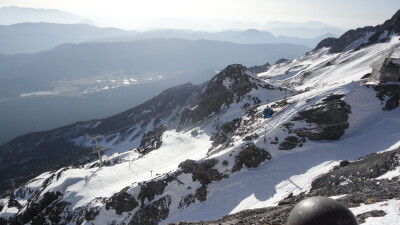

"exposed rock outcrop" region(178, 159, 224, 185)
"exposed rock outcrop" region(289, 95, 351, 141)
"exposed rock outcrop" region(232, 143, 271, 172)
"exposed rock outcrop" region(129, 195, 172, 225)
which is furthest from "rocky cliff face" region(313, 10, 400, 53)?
"exposed rock outcrop" region(129, 195, 172, 225)

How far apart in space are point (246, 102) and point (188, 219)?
39832mm

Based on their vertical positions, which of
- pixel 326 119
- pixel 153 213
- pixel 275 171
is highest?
pixel 326 119

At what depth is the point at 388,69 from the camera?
1724 inches

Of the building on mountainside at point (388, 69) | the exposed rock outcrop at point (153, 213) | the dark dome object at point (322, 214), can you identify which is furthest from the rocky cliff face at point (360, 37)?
the dark dome object at point (322, 214)

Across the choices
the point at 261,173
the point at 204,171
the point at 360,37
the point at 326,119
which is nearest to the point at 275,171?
the point at 261,173

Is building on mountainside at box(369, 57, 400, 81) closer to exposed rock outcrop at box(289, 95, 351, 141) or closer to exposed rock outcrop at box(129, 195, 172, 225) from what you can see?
exposed rock outcrop at box(289, 95, 351, 141)

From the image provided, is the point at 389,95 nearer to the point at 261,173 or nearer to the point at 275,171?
the point at 275,171

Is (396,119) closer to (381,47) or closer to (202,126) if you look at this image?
(202,126)

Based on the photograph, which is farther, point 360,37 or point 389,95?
point 360,37

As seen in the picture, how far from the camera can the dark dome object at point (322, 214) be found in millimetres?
8445

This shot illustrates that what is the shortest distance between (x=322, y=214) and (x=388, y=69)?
47.3m

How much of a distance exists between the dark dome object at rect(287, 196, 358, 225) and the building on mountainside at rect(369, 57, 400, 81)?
150 ft

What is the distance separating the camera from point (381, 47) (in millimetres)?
94625

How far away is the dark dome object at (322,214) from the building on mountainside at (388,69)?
45.7m
